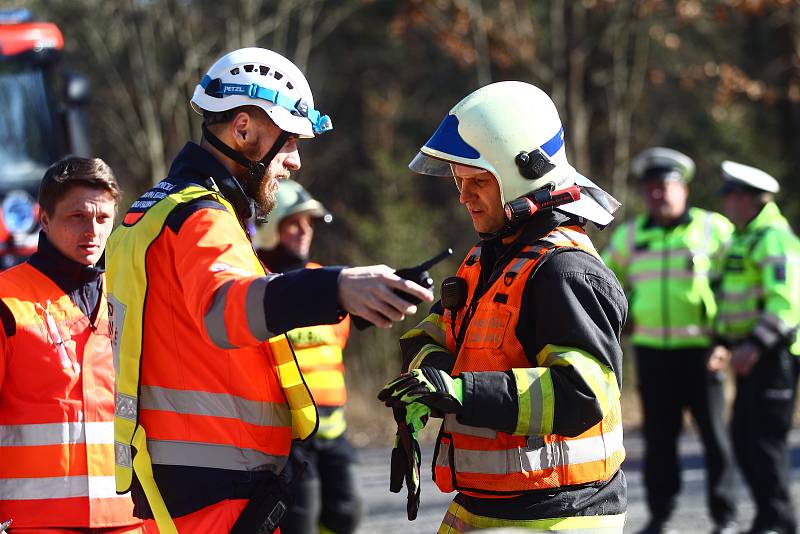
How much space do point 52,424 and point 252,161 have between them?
1155 millimetres

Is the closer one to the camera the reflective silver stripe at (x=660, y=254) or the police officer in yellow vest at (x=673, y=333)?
the police officer in yellow vest at (x=673, y=333)

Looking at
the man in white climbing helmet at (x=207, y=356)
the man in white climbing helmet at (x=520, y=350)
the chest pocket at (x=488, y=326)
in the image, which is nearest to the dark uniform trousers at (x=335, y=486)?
the man in white climbing helmet at (x=520, y=350)

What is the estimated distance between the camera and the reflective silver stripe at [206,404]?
3174 millimetres

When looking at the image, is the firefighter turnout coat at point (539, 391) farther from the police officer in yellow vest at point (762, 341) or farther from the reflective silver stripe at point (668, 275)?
the reflective silver stripe at point (668, 275)

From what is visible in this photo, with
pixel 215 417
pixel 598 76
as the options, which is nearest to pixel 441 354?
pixel 215 417

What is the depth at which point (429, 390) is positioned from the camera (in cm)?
297

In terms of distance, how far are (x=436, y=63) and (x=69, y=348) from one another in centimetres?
2051

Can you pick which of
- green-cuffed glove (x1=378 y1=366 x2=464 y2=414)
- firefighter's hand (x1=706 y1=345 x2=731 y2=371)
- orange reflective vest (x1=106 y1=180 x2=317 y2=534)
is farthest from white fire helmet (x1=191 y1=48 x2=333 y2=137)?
firefighter's hand (x1=706 y1=345 x2=731 y2=371)

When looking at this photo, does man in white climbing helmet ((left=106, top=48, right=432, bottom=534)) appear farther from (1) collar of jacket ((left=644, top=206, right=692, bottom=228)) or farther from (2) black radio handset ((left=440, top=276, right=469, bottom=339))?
(1) collar of jacket ((left=644, top=206, right=692, bottom=228))

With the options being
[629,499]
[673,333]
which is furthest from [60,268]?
[629,499]

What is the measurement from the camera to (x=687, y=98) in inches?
919

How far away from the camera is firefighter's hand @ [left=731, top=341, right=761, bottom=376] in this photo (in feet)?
23.1

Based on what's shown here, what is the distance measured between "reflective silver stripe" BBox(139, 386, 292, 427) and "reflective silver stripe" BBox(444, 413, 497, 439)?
480mm

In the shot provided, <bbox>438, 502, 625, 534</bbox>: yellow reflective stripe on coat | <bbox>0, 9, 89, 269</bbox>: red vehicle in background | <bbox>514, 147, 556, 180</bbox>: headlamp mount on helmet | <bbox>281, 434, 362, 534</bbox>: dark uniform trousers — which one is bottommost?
<bbox>281, 434, 362, 534</bbox>: dark uniform trousers
